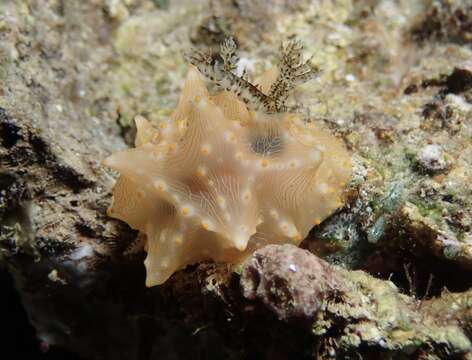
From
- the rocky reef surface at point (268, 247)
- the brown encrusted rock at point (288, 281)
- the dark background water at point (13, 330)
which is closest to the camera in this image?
the brown encrusted rock at point (288, 281)

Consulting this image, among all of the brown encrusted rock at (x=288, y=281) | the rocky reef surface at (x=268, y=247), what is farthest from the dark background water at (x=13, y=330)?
the brown encrusted rock at (x=288, y=281)

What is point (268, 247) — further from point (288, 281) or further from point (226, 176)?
point (226, 176)

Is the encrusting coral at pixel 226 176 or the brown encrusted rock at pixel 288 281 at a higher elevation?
the encrusting coral at pixel 226 176

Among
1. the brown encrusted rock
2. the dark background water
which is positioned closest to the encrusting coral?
the brown encrusted rock

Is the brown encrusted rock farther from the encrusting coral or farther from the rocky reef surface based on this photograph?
the encrusting coral

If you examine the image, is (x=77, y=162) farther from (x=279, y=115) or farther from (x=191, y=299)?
(x=279, y=115)

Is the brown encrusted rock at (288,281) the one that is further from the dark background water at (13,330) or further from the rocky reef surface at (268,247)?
the dark background water at (13,330)

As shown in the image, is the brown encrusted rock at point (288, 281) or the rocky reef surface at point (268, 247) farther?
the rocky reef surface at point (268, 247)

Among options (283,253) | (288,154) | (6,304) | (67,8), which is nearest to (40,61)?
(67,8)

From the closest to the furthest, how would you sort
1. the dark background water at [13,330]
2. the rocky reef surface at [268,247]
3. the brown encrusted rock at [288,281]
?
the brown encrusted rock at [288,281] < the rocky reef surface at [268,247] < the dark background water at [13,330]
